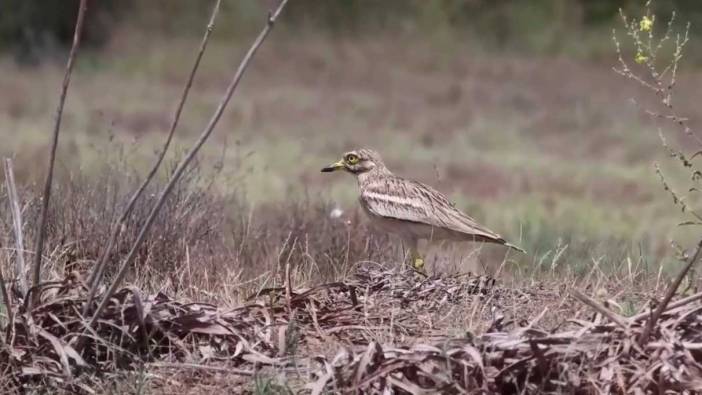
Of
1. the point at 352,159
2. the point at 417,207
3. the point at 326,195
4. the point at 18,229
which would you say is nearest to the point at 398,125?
the point at 326,195

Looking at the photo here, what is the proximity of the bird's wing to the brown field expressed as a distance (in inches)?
9.8

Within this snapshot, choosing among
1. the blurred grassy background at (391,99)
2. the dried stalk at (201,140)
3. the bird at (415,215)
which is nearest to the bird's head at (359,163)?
the bird at (415,215)

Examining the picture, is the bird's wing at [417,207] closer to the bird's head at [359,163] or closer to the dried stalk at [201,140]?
the bird's head at [359,163]

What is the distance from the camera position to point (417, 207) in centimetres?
811

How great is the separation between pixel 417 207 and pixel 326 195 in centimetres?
507

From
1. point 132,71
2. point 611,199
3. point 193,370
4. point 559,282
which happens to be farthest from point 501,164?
point 193,370

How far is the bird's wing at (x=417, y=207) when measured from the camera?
8.02 metres

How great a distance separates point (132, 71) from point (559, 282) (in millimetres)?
19710

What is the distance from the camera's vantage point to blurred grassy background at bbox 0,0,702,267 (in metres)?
15.7

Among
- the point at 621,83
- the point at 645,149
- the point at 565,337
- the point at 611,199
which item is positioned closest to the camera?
the point at 565,337

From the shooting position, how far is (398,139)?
19719 mm

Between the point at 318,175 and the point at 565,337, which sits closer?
the point at 565,337

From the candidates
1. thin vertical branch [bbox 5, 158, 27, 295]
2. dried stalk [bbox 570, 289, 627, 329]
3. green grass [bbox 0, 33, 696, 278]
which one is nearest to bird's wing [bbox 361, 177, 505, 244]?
green grass [bbox 0, 33, 696, 278]

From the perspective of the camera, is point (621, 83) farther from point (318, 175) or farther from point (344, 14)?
point (318, 175)
